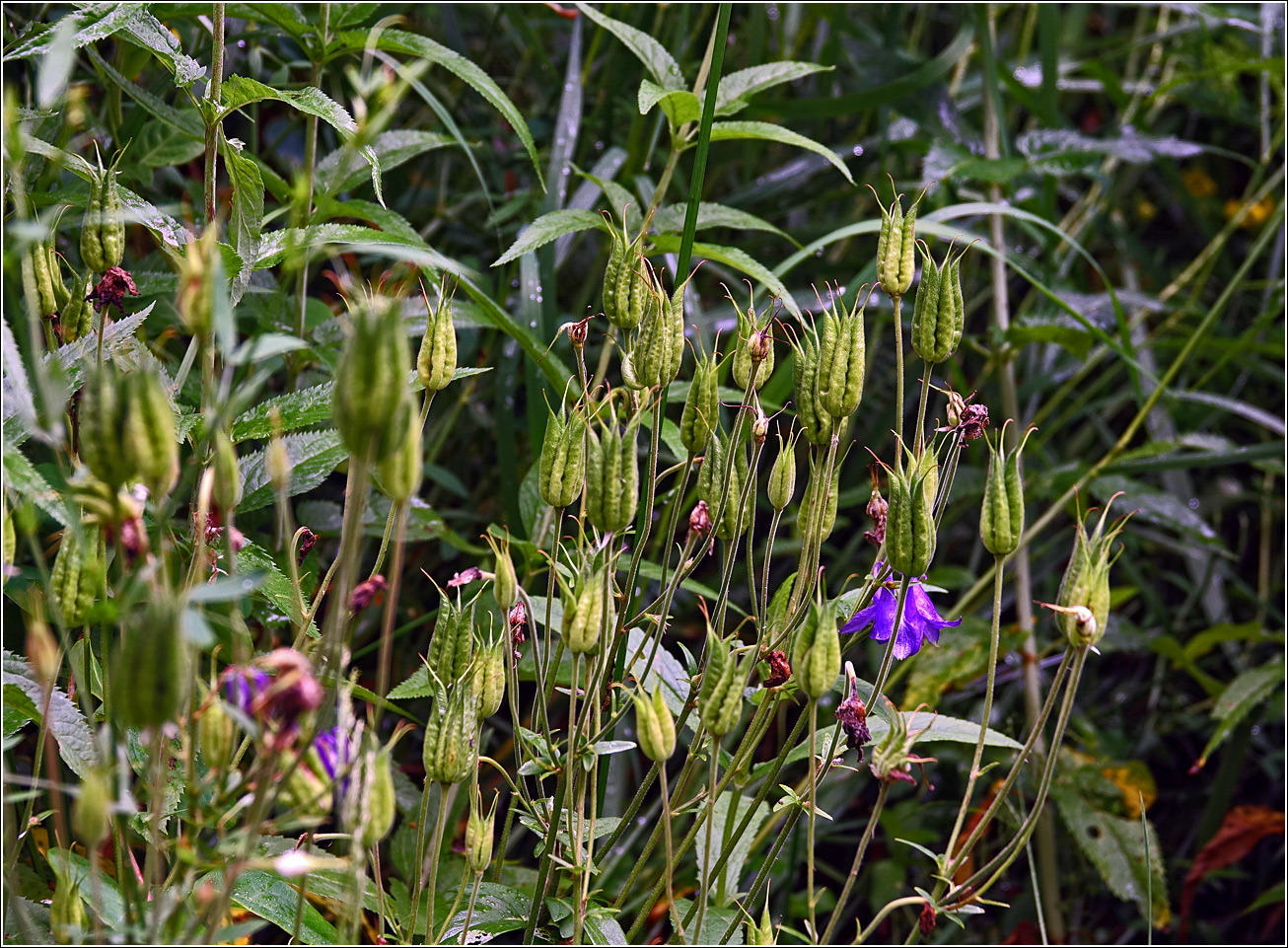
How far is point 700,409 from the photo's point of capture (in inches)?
16.7

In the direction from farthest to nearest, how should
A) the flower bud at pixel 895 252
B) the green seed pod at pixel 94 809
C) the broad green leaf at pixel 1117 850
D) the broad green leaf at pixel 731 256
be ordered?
1. the broad green leaf at pixel 1117 850
2. the broad green leaf at pixel 731 256
3. the flower bud at pixel 895 252
4. the green seed pod at pixel 94 809

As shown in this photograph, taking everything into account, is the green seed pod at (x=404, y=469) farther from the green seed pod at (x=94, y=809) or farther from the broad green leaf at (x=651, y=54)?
the broad green leaf at (x=651, y=54)

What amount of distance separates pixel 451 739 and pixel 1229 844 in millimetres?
765

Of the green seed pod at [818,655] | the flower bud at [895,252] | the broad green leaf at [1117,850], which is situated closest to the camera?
the green seed pod at [818,655]

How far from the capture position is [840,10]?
3.10 feet

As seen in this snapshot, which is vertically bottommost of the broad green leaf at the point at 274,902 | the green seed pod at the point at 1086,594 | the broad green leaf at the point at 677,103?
the broad green leaf at the point at 274,902

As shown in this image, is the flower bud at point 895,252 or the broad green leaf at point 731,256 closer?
the flower bud at point 895,252

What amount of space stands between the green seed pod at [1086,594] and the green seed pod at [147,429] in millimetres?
264

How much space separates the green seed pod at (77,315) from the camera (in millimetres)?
415

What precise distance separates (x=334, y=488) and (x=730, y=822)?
1.47 ft

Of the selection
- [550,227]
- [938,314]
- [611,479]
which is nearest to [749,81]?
[550,227]

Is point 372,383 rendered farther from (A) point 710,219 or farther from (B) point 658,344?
(A) point 710,219

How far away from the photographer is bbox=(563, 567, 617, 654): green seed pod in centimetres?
36

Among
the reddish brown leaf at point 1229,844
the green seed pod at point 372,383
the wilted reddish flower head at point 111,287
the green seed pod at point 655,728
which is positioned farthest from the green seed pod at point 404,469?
the reddish brown leaf at point 1229,844
